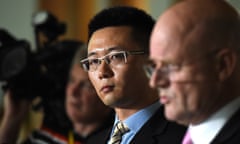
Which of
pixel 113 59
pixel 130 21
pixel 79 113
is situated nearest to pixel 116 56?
pixel 113 59

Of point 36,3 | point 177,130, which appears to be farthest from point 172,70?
point 36,3

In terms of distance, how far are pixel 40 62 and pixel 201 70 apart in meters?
1.26

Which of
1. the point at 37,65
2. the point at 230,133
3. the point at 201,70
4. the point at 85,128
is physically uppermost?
the point at 201,70

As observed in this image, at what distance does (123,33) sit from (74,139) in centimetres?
84

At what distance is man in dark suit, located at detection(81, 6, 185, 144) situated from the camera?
1.43 m

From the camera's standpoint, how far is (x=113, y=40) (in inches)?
58.0

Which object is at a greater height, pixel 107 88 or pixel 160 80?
pixel 160 80

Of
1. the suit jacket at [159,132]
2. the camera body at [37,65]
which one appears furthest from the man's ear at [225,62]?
the camera body at [37,65]

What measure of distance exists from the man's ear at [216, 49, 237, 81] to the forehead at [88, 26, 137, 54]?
16.5 inches

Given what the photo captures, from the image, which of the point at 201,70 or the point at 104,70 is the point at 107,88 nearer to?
the point at 104,70

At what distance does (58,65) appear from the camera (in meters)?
2.28

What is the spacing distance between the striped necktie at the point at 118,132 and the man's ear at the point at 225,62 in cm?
45

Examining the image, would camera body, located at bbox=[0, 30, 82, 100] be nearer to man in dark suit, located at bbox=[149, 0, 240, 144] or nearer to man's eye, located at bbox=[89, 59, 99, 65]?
man's eye, located at bbox=[89, 59, 99, 65]

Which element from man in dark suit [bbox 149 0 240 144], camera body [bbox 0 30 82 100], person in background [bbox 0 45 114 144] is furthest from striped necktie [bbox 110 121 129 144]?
camera body [bbox 0 30 82 100]
